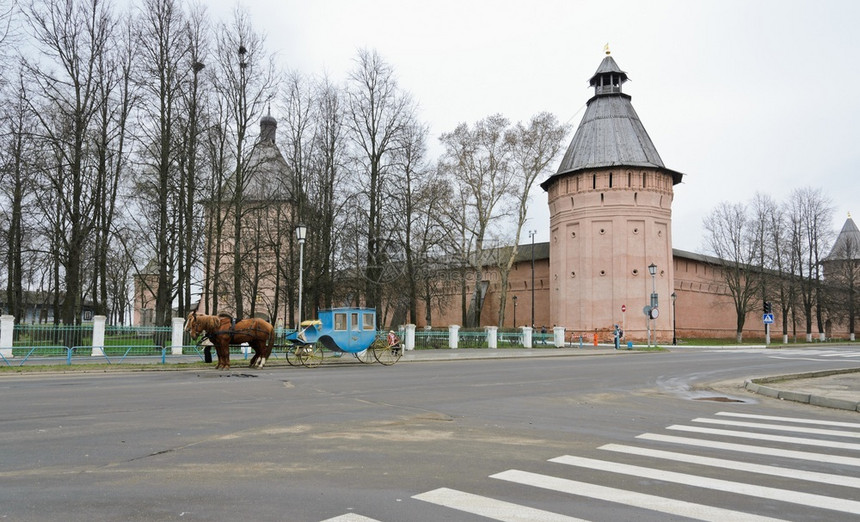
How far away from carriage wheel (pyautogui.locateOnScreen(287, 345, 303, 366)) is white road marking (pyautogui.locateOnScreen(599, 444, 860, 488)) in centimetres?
1572

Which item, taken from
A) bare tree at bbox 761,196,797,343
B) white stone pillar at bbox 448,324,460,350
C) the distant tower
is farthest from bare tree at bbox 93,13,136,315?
bare tree at bbox 761,196,797,343

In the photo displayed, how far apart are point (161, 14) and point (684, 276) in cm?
5553

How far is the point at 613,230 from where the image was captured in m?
56.9

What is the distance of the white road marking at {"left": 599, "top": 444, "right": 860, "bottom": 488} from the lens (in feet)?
18.7

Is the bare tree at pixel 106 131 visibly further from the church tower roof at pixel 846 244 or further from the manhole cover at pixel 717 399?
the church tower roof at pixel 846 244

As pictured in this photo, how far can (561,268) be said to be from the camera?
59188 mm

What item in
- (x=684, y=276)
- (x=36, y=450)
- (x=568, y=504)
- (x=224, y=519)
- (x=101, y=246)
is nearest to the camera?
(x=224, y=519)

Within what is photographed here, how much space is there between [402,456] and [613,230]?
176 ft

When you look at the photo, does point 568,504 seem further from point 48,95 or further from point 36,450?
point 48,95

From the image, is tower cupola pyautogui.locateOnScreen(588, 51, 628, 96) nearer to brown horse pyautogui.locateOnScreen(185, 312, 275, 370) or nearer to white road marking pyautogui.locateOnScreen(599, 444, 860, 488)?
brown horse pyautogui.locateOnScreen(185, 312, 275, 370)

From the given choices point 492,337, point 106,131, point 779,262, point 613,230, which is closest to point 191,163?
point 106,131

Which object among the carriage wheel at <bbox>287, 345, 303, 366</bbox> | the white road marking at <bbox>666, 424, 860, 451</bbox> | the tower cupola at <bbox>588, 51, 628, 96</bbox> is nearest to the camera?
the white road marking at <bbox>666, 424, 860, 451</bbox>

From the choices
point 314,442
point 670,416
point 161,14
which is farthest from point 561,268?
point 314,442

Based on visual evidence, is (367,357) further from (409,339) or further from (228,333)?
(409,339)
